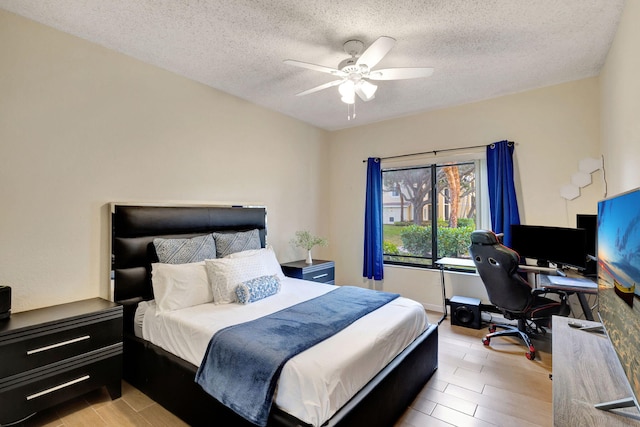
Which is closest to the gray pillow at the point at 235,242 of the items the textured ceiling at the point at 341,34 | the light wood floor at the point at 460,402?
the light wood floor at the point at 460,402

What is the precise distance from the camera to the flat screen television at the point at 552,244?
286cm

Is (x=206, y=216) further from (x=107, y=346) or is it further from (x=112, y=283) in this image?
(x=107, y=346)

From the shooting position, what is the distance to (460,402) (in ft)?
7.18

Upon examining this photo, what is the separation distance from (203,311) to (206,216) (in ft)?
3.74

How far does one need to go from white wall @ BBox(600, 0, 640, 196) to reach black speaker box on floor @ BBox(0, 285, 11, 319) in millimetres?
4039

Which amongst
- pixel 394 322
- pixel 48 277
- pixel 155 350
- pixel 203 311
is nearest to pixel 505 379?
pixel 394 322

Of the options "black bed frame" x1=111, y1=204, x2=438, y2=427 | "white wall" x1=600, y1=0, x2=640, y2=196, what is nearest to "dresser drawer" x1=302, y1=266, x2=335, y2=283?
"black bed frame" x1=111, y1=204, x2=438, y2=427

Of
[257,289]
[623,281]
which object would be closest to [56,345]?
[257,289]

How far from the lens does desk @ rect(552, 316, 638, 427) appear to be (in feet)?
3.60

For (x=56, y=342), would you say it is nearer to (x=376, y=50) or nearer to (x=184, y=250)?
(x=184, y=250)

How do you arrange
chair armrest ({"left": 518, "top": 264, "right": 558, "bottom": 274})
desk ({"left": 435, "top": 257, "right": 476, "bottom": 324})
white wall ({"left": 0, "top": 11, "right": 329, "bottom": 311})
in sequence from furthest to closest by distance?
desk ({"left": 435, "top": 257, "right": 476, "bottom": 324}) < chair armrest ({"left": 518, "top": 264, "right": 558, "bottom": 274}) < white wall ({"left": 0, "top": 11, "right": 329, "bottom": 311})

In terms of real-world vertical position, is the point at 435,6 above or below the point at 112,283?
above

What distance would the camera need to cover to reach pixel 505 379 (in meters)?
2.48

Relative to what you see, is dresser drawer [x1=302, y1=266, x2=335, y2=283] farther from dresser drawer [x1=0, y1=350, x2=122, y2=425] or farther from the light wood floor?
dresser drawer [x1=0, y1=350, x2=122, y2=425]
